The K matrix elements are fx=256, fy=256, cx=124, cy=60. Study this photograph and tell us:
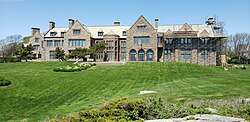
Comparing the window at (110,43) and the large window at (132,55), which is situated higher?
the window at (110,43)

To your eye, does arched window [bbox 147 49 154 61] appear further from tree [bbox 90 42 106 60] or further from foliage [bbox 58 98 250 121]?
foliage [bbox 58 98 250 121]

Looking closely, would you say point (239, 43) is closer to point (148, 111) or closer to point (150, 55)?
point (150, 55)

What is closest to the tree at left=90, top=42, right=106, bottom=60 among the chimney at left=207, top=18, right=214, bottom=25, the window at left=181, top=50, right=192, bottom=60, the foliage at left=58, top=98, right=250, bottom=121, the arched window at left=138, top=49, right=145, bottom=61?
the arched window at left=138, top=49, right=145, bottom=61

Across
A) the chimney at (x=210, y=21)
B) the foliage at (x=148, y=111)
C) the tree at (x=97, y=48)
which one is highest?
the chimney at (x=210, y=21)

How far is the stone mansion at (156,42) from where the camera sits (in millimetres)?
48625

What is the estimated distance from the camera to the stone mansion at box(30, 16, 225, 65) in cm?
4862

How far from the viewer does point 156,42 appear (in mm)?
48594

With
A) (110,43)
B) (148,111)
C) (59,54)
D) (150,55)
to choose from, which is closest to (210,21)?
(150,55)

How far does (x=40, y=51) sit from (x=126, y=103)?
174 ft

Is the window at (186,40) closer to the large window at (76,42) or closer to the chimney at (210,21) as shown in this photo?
the chimney at (210,21)

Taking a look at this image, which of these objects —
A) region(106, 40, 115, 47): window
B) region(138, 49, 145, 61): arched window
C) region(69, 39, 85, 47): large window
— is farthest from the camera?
region(69, 39, 85, 47): large window

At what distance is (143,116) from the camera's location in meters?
7.42

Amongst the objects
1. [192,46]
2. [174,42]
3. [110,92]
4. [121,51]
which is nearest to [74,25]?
[121,51]

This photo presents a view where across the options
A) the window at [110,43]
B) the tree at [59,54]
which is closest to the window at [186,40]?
the window at [110,43]
